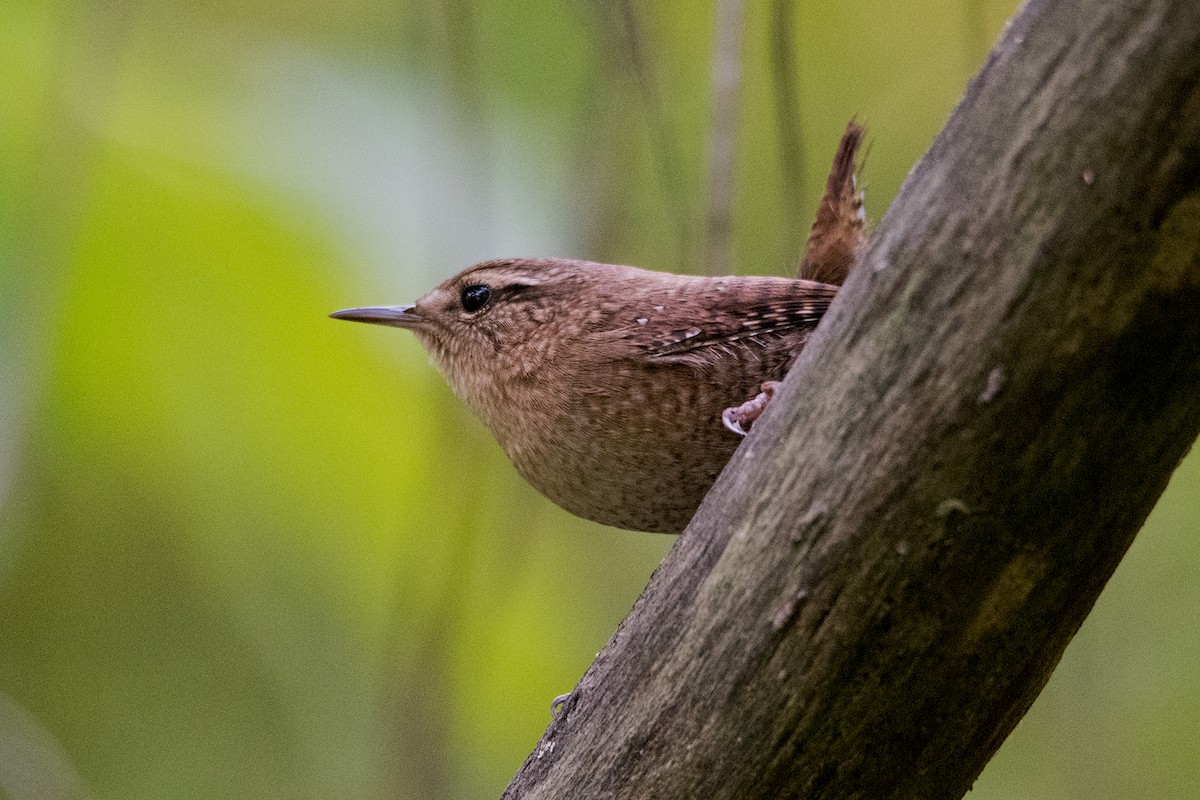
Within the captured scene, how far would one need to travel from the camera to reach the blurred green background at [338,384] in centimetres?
291

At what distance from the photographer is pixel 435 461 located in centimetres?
332

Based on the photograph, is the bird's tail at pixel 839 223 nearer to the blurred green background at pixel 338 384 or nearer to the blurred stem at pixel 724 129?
the blurred green background at pixel 338 384

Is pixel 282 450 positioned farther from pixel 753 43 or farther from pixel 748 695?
pixel 748 695

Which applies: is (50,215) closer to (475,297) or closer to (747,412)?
(475,297)

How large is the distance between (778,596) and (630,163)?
1955 mm

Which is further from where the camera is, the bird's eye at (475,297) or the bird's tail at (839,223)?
the bird's eye at (475,297)

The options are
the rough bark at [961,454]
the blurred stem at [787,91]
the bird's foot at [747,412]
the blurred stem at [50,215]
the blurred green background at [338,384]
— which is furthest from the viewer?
the blurred green background at [338,384]

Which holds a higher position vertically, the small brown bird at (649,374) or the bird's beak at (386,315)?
the small brown bird at (649,374)

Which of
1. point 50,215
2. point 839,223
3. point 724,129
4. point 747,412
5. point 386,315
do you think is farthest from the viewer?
point 386,315

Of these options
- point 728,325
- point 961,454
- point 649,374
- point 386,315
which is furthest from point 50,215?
point 961,454

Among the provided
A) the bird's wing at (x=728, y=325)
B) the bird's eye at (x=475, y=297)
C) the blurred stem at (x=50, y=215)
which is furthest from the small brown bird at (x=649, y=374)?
the blurred stem at (x=50, y=215)

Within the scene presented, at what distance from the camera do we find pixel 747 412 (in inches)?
78.5

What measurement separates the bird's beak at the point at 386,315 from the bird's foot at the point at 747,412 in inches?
37.1

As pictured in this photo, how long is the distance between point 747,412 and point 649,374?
0.23 m
